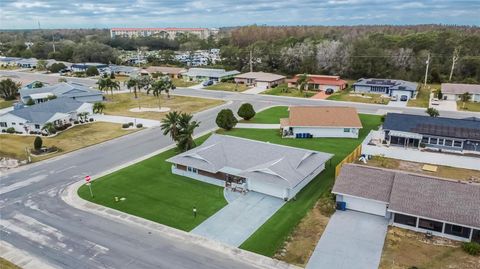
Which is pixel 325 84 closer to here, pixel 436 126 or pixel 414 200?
pixel 436 126

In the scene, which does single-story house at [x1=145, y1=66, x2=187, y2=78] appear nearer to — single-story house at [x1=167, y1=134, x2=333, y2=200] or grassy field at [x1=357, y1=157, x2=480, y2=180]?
single-story house at [x1=167, y1=134, x2=333, y2=200]

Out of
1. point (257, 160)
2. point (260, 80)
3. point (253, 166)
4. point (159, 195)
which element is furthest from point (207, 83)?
point (159, 195)

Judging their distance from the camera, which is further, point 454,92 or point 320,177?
point 454,92

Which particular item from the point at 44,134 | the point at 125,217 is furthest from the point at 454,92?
the point at 44,134

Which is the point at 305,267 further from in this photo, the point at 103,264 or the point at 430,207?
the point at 103,264

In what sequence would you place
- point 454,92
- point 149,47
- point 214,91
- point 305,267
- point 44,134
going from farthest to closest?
point 149,47 → point 214,91 → point 454,92 → point 44,134 → point 305,267

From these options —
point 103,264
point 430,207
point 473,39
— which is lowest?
point 103,264

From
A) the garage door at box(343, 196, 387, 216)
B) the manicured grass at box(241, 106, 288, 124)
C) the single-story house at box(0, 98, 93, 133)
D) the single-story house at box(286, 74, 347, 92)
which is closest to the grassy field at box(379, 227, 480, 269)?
the garage door at box(343, 196, 387, 216)
